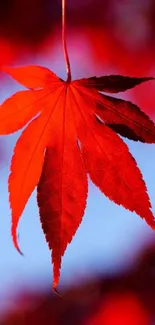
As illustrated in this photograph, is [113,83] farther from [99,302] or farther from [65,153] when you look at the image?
[99,302]

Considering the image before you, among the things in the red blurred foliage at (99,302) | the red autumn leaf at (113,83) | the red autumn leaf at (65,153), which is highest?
the red autumn leaf at (113,83)

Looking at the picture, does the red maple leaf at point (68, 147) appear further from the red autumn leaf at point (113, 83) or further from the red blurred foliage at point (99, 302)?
the red blurred foliage at point (99, 302)

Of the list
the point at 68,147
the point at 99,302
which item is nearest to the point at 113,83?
the point at 68,147

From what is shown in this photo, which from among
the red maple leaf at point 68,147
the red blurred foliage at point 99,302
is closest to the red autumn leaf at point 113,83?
the red maple leaf at point 68,147

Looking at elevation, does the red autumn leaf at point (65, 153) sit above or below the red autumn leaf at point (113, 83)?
below

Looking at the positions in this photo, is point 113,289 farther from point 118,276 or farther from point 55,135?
point 55,135

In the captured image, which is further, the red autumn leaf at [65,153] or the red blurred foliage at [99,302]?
the red blurred foliage at [99,302]

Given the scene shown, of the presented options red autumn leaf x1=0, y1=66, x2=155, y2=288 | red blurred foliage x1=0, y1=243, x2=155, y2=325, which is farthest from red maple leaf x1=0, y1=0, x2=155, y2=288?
red blurred foliage x1=0, y1=243, x2=155, y2=325

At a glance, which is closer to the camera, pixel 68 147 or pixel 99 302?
pixel 68 147
